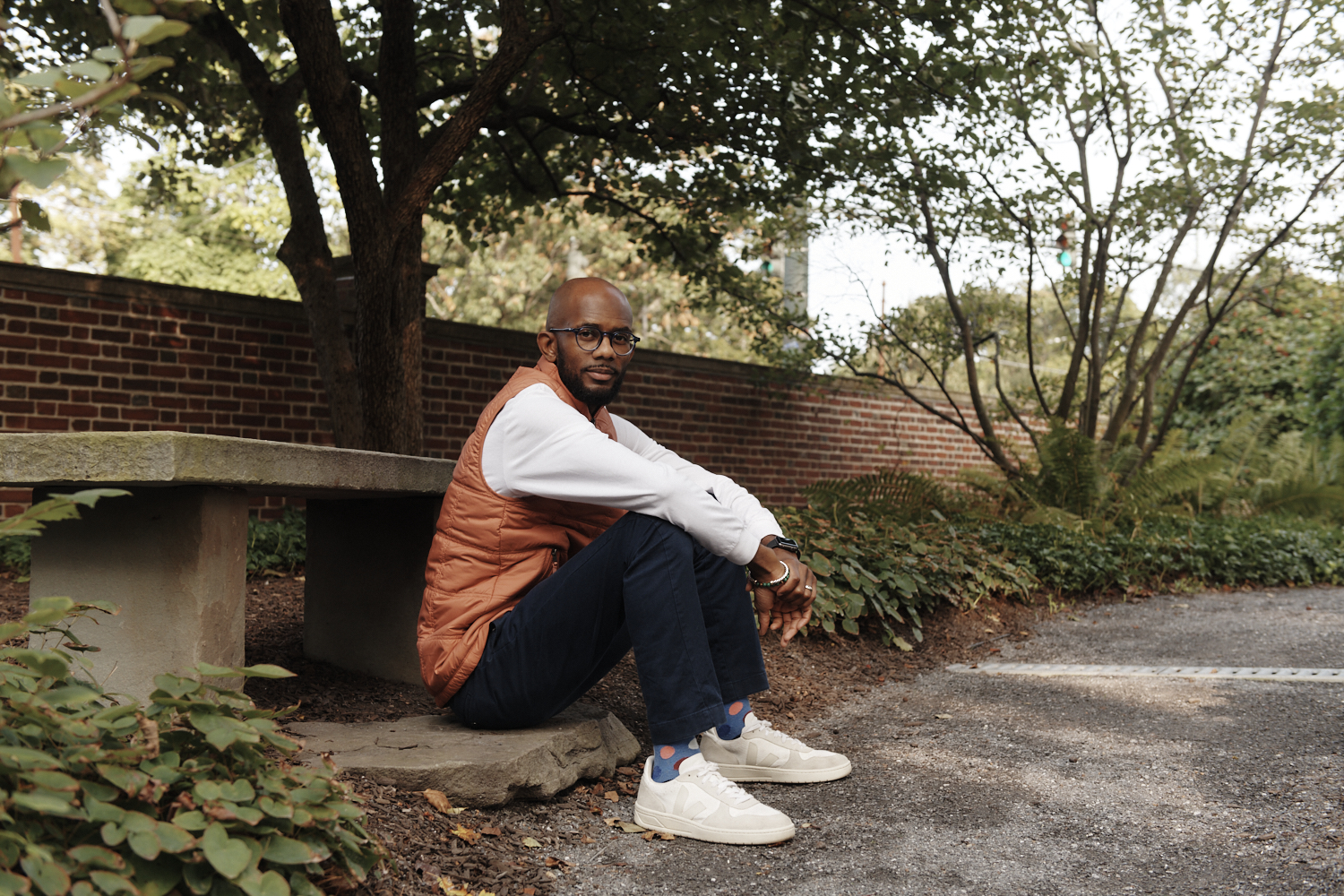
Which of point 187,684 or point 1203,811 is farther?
point 1203,811

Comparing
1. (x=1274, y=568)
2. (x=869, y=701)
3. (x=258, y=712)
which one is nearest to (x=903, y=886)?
(x=258, y=712)

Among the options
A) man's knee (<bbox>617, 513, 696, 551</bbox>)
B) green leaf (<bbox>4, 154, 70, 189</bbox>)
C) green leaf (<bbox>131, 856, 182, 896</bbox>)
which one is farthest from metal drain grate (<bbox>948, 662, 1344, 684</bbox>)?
green leaf (<bbox>4, 154, 70, 189</bbox>)

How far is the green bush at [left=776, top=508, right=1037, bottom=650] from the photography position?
14.9 feet

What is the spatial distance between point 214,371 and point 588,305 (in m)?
4.71

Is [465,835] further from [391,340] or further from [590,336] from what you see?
[391,340]

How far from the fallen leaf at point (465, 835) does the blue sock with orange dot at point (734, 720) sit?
773mm

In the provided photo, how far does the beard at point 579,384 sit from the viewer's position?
268 centimetres

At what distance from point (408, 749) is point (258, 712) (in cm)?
64

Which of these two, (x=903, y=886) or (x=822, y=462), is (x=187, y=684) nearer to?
(x=903, y=886)

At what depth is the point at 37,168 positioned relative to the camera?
1.19m

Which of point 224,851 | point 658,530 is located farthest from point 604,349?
point 224,851

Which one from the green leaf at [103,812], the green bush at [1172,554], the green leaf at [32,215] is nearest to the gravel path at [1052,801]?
the green leaf at [103,812]

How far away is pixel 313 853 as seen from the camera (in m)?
1.55

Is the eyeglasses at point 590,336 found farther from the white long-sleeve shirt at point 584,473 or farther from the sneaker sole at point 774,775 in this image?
the sneaker sole at point 774,775
